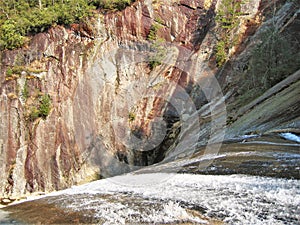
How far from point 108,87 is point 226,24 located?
12.4 metres

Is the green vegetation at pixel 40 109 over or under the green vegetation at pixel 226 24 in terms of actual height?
under

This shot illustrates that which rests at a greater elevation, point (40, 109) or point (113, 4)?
point (113, 4)

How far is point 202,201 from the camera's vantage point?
4191mm

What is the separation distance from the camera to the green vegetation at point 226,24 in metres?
27.0

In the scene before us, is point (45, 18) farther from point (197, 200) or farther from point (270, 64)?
point (197, 200)

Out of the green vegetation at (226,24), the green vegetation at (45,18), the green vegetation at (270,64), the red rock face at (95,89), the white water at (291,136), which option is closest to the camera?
the white water at (291,136)

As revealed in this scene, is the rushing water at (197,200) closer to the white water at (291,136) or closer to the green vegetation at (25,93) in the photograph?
the white water at (291,136)

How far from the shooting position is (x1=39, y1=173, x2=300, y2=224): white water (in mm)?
3537

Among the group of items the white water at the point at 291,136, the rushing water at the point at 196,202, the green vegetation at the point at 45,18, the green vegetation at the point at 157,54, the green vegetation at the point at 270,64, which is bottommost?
the rushing water at the point at 196,202

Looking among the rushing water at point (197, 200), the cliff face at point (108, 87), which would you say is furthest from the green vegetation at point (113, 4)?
the rushing water at point (197, 200)

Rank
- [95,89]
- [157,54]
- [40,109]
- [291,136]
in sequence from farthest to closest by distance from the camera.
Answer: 1. [157,54]
2. [95,89]
3. [40,109]
4. [291,136]

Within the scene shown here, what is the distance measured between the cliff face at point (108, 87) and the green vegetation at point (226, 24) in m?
0.62

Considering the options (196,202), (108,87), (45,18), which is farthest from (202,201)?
(45,18)

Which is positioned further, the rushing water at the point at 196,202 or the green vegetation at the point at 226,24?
the green vegetation at the point at 226,24
